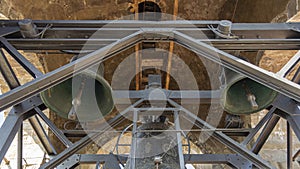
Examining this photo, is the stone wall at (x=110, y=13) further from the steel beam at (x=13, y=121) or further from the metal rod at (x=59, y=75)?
the metal rod at (x=59, y=75)

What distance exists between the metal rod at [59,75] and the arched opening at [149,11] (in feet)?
9.63

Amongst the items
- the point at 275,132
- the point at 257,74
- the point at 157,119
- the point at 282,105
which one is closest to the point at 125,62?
the point at 275,132

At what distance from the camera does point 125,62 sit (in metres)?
6.46

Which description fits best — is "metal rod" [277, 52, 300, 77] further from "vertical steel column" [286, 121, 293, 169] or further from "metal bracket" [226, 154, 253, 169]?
"metal bracket" [226, 154, 253, 169]

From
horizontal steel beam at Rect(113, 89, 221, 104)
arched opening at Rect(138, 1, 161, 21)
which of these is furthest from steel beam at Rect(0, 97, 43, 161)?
arched opening at Rect(138, 1, 161, 21)

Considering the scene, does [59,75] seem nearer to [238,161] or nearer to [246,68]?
[246,68]

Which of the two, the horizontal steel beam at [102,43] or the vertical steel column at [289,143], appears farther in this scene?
the vertical steel column at [289,143]

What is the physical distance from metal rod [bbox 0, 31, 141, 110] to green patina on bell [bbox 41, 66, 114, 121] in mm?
573

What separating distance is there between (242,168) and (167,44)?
3.14 metres

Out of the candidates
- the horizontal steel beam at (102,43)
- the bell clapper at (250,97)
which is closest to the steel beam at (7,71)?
the horizontal steel beam at (102,43)

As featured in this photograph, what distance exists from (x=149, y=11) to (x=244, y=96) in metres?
2.94

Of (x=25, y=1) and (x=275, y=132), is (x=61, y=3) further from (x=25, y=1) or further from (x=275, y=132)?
(x=275, y=132)

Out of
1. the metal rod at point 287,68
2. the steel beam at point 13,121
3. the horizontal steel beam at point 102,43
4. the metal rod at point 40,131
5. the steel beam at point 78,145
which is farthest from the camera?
the metal rod at point 40,131

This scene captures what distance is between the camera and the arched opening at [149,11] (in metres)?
5.67
